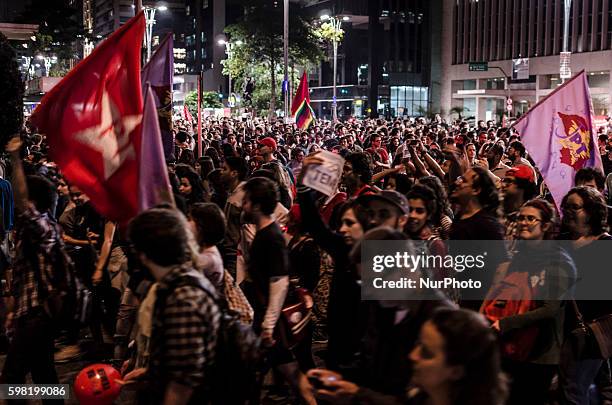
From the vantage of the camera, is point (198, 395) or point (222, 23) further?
point (222, 23)

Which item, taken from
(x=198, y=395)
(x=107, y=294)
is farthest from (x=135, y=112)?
(x=198, y=395)

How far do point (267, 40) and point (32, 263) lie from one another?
→ 48.9 m

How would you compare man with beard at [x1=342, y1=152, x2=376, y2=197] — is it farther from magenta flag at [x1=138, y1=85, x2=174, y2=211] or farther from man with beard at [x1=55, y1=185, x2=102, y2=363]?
man with beard at [x1=55, y1=185, x2=102, y2=363]

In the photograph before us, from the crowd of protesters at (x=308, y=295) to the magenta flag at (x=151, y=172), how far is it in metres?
0.28

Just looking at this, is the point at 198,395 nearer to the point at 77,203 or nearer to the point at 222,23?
the point at 77,203

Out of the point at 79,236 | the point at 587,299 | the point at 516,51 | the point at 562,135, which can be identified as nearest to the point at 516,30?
the point at 516,51

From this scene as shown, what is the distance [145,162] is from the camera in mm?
5652

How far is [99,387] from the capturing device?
507 centimetres

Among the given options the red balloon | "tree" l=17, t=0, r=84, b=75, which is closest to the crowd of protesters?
the red balloon

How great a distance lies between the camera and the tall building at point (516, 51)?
190 feet

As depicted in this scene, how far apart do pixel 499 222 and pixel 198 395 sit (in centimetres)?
279

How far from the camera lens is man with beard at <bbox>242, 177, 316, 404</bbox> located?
508cm

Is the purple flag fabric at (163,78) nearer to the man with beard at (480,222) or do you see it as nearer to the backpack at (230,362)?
the man with beard at (480,222)

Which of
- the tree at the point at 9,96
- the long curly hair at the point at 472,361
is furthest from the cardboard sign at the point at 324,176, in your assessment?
the tree at the point at 9,96
